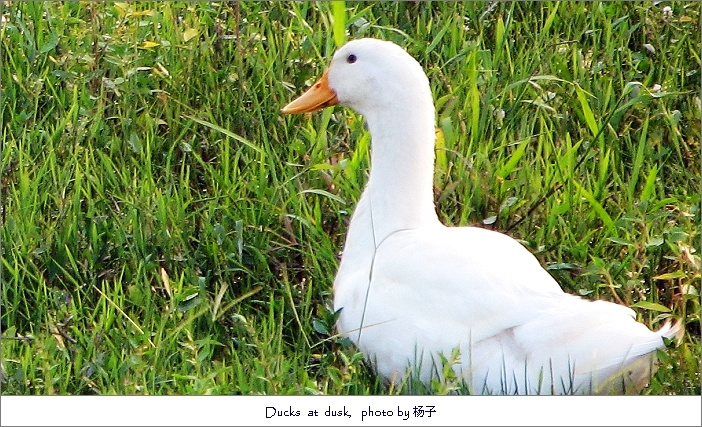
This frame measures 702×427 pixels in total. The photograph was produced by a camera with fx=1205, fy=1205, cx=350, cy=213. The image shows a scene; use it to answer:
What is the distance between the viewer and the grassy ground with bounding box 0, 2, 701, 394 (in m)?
3.53

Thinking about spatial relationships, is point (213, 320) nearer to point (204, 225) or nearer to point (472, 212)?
point (204, 225)

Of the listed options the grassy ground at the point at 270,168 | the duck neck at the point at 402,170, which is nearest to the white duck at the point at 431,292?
the duck neck at the point at 402,170

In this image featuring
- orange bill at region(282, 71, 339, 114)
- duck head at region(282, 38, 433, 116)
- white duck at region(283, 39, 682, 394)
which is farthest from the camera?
orange bill at region(282, 71, 339, 114)

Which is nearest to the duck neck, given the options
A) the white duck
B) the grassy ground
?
the white duck

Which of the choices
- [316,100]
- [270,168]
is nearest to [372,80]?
[316,100]

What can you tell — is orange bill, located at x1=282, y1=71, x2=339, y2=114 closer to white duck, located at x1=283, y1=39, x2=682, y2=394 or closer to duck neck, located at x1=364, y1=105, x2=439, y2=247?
white duck, located at x1=283, y1=39, x2=682, y2=394

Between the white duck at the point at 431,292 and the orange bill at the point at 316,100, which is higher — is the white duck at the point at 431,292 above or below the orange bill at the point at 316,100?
below

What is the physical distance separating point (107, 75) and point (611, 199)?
5.74 feet

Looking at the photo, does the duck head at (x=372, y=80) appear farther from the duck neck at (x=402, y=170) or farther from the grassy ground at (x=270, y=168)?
the grassy ground at (x=270, y=168)

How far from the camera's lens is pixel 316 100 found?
12.3 feet

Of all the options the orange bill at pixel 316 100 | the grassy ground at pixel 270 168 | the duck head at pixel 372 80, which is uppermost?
the duck head at pixel 372 80

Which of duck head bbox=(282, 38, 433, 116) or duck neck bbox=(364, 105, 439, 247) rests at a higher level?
duck head bbox=(282, 38, 433, 116)

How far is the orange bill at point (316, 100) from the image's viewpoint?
3.73m

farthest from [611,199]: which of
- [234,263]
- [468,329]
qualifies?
[234,263]
